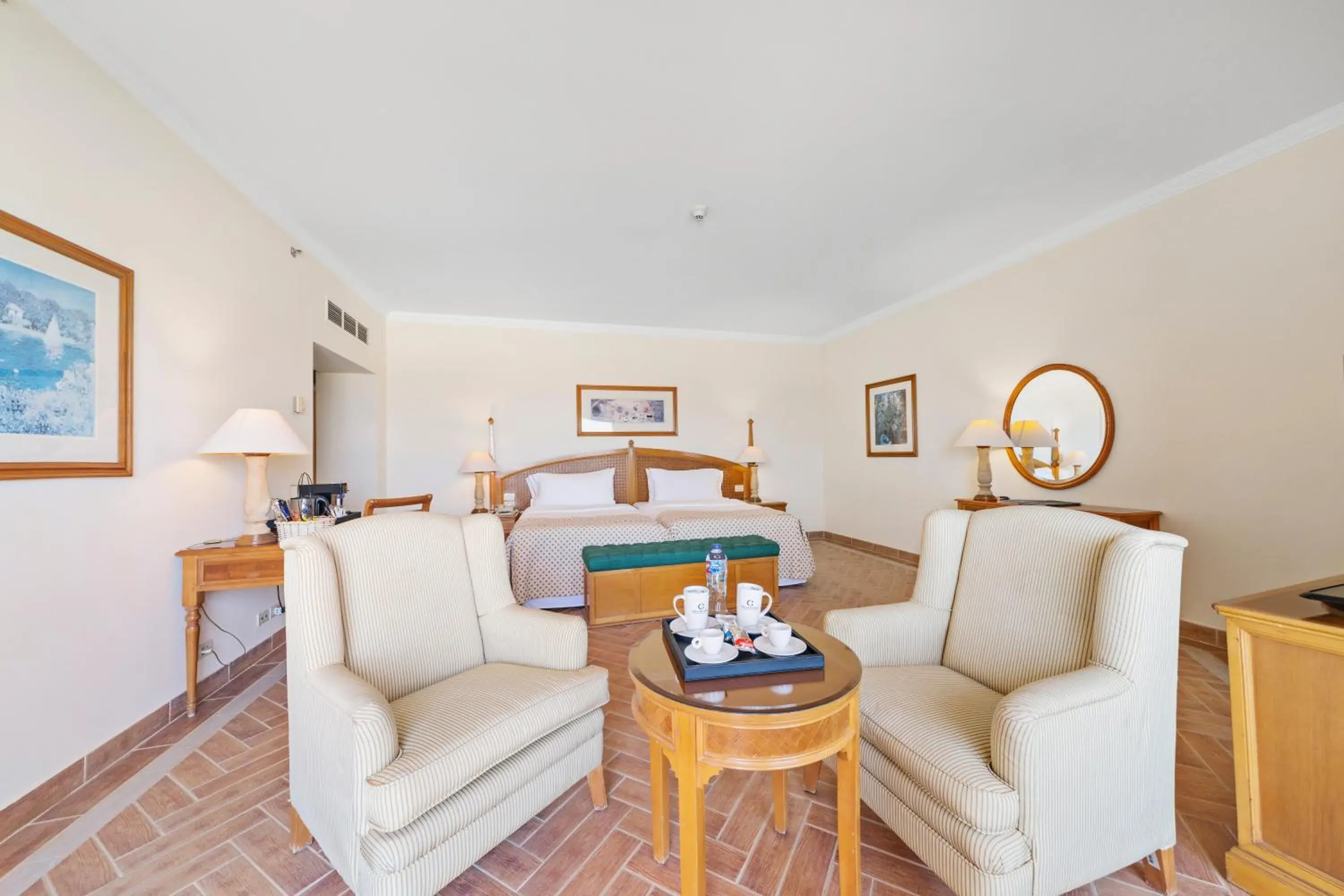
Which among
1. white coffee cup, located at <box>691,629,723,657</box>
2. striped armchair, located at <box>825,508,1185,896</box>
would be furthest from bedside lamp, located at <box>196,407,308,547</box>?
striped armchair, located at <box>825,508,1185,896</box>

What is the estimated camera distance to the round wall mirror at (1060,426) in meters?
3.42

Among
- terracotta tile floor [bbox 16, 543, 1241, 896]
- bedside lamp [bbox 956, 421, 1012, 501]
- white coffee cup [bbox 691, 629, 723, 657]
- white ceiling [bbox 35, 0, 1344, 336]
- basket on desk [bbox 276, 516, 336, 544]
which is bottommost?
terracotta tile floor [bbox 16, 543, 1241, 896]

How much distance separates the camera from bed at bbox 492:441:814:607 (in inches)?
147

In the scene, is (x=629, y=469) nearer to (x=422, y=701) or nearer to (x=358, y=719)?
(x=422, y=701)

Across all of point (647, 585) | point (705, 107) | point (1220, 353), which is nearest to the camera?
point (705, 107)

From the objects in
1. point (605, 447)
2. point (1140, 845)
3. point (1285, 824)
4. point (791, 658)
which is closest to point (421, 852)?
point (791, 658)

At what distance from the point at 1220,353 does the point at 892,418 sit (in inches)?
103

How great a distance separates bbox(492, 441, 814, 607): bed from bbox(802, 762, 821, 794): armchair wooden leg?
230 cm

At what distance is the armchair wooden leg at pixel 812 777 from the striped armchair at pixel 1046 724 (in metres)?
0.25

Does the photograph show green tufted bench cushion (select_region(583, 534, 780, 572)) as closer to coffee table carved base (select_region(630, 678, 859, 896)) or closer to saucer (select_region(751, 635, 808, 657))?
saucer (select_region(751, 635, 808, 657))

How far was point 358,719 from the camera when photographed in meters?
1.16

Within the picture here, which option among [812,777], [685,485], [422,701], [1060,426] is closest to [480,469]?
[685,485]

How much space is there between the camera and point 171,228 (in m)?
2.26

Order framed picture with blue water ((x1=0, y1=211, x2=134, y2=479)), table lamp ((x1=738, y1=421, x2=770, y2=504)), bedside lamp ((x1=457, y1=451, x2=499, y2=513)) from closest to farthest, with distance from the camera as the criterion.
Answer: framed picture with blue water ((x1=0, y1=211, x2=134, y2=479))
bedside lamp ((x1=457, y1=451, x2=499, y2=513))
table lamp ((x1=738, y1=421, x2=770, y2=504))
